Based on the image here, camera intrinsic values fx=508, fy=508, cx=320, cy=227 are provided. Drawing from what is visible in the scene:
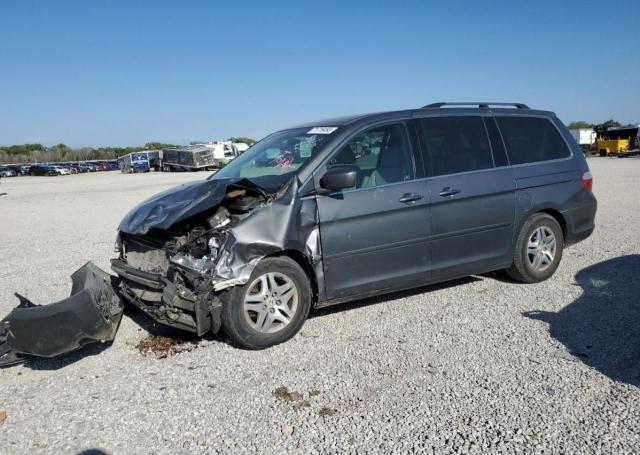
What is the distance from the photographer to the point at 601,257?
6770 millimetres

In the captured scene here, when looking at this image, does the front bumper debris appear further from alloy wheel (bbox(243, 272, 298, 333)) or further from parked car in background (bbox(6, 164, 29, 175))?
parked car in background (bbox(6, 164, 29, 175))

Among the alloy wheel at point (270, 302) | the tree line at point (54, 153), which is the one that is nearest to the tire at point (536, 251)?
the alloy wheel at point (270, 302)

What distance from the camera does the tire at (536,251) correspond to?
216 inches

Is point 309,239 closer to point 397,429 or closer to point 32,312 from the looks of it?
point 397,429

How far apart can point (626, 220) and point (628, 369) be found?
7.04 meters

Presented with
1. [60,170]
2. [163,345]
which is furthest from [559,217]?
[60,170]

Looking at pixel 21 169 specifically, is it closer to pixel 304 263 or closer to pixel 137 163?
pixel 137 163

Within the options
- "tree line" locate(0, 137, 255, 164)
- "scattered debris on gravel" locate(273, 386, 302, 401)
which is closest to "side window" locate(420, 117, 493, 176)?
"scattered debris on gravel" locate(273, 386, 302, 401)

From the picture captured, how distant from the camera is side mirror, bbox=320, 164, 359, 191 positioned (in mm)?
4207

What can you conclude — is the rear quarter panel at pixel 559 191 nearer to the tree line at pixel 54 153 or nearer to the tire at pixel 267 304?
the tire at pixel 267 304

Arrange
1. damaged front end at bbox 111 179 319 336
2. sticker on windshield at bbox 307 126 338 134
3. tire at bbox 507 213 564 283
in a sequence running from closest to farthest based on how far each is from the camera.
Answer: damaged front end at bbox 111 179 319 336 < sticker on windshield at bbox 307 126 338 134 < tire at bbox 507 213 564 283

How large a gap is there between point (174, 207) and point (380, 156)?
192cm

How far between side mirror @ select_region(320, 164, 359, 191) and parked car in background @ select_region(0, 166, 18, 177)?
201 feet

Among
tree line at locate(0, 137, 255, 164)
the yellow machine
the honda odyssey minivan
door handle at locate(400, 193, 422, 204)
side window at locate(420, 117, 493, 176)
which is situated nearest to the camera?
the honda odyssey minivan
